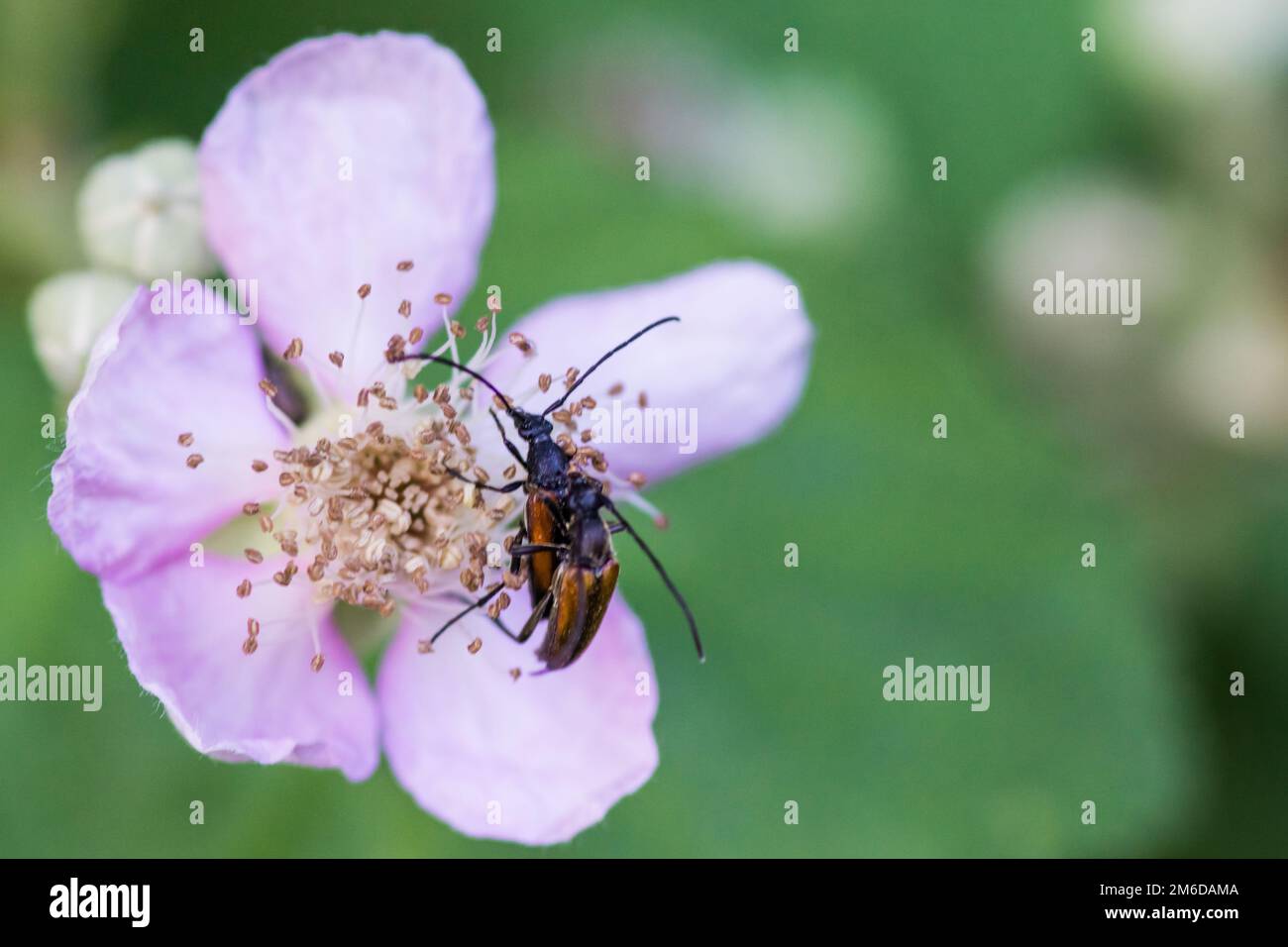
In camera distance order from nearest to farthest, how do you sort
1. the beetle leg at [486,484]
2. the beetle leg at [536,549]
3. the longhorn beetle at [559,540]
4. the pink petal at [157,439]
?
the pink petal at [157,439], the longhorn beetle at [559,540], the beetle leg at [536,549], the beetle leg at [486,484]

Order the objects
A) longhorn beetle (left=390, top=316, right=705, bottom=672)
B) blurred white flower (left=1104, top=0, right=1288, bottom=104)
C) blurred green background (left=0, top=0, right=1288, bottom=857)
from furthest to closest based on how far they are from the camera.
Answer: blurred white flower (left=1104, top=0, right=1288, bottom=104) < blurred green background (left=0, top=0, right=1288, bottom=857) < longhorn beetle (left=390, top=316, right=705, bottom=672)

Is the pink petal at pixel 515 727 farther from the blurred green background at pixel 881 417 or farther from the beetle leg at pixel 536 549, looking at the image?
the blurred green background at pixel 881 417

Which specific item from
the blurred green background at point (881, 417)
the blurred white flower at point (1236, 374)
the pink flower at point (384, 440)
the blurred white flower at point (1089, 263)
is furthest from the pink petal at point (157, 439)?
Result: the blurred white flower at point (1236, 374)

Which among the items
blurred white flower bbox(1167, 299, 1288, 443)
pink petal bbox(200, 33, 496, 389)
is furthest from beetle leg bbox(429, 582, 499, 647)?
blurred white flower bbox(1167, 299, 1288, 443)

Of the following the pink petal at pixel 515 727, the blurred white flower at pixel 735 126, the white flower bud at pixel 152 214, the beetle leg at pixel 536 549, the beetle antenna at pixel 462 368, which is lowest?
the pink petal at pixel 515 727

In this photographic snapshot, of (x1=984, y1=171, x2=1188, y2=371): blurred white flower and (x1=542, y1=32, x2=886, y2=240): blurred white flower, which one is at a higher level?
(x1=542, y1=32, x2=886, y2=240): blurred white flower

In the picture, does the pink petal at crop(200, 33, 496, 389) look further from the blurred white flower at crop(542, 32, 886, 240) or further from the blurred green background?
the blurred white flower at crop(542, 32, 886, 240)

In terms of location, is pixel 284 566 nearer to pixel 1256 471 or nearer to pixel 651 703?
pixel 651 703
